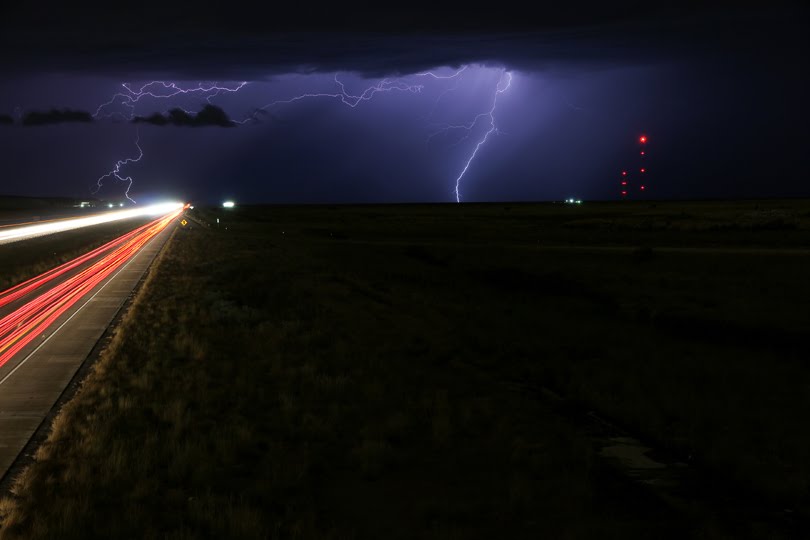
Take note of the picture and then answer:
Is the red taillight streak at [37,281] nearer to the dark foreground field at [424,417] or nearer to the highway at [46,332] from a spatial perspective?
the highway at [46,332]

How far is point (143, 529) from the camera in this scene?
6645 mm

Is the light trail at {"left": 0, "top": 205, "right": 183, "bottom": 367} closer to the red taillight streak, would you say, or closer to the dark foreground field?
the red taillight streak

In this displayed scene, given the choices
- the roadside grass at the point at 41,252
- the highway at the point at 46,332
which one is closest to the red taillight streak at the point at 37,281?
the highway at the point at 46,332

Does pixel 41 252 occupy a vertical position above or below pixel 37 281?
above

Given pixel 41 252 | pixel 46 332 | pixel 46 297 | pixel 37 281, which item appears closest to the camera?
pixel 46 332

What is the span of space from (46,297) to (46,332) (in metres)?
7.28

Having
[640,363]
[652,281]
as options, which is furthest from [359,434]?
[652,281]

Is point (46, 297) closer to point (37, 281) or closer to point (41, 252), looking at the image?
point (37, 281)

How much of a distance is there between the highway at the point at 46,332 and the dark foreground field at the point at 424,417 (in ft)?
1.84

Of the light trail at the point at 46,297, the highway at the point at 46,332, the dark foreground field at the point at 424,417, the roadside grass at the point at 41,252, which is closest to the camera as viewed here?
the dark foreground field at the point at 424,417

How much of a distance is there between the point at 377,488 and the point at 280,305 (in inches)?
587

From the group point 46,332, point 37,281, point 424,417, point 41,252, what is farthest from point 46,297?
point 41,252

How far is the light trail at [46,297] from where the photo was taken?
1599 cm

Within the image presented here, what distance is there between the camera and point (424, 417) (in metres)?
11.0
